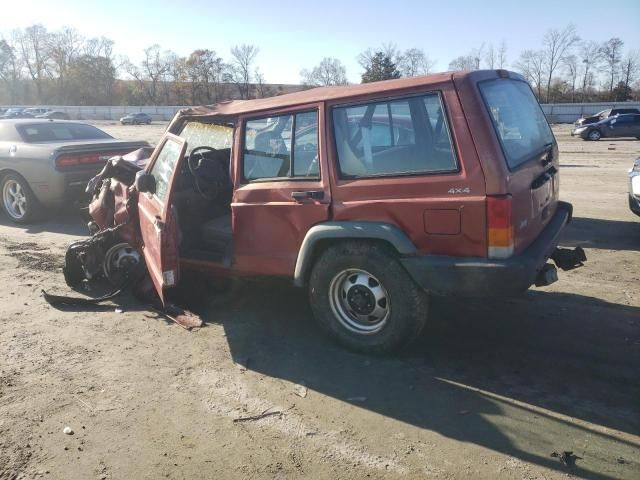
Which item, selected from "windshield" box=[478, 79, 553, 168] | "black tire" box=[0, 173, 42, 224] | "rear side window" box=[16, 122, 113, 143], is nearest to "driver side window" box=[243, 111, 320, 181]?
"windshield" box=[478, 79, 553, 168]

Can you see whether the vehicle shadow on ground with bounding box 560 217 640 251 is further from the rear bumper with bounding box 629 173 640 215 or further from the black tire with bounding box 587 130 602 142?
the black tire with bounding box 587 130 602 142

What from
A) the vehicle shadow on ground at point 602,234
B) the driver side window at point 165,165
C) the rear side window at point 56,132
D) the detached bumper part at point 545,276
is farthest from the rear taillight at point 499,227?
the rear side window at point 56,132

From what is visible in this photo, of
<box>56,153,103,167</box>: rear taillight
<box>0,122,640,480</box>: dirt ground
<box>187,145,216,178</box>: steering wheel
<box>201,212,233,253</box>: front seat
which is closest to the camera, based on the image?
<box>0,122,640,480</box>: dirt ground

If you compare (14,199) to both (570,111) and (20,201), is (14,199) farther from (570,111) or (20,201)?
(570,111)

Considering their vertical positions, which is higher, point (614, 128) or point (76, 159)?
point (614, 128)

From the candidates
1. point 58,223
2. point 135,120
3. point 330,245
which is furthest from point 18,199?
point 135,120

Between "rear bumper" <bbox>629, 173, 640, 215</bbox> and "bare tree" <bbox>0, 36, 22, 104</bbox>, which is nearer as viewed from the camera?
"rear bumper" <bbox>629, 173, 640, 215</bbox>

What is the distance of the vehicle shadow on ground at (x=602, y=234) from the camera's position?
670cm

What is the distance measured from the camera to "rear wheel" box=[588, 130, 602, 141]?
81.5 ft

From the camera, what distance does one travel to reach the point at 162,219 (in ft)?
14.0

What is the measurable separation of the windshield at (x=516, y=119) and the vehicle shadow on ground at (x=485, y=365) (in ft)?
4.57

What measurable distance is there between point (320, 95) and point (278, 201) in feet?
2.82

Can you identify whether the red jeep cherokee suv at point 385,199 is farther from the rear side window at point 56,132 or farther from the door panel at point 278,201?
the rear side window at point 56,132

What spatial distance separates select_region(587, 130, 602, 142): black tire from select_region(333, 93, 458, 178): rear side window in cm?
2453
